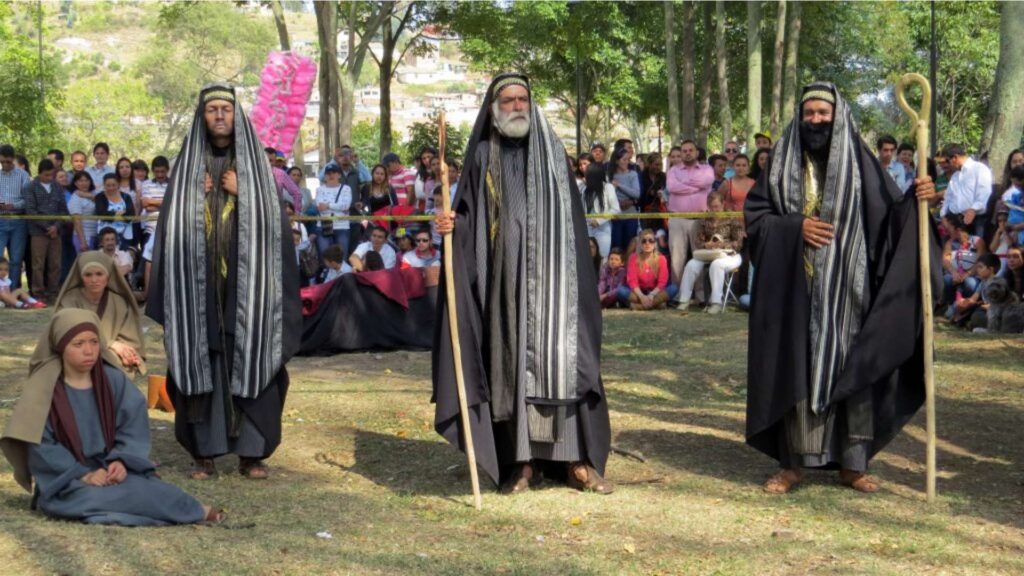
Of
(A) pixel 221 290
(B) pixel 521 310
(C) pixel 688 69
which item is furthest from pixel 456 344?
(C) pixel 688 69

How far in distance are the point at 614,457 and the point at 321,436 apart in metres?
1.94

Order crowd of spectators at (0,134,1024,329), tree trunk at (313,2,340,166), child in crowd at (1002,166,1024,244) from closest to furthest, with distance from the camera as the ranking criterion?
1. child in crowd at (1002,166,1024,244)
2. crowd of spectators at (0,134,1024,329)
3. tree trunk at (313,2,340,166)

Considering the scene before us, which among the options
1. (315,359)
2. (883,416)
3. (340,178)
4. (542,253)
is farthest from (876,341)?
(340,178)

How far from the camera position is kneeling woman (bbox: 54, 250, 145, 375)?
8.98 m

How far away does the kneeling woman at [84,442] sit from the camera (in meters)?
6.48

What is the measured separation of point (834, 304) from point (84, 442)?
3.71 metres

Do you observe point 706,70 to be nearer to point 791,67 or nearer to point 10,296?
point 791,67

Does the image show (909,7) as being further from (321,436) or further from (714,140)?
(321,436)

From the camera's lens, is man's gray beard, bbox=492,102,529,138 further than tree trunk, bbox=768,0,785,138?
No

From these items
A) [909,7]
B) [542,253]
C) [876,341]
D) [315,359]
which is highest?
[909,7]

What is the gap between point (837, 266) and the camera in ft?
24.0

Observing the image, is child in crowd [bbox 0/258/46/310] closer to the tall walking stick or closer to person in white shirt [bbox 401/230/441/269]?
person in white shirt [bbox 401/230/441/269]

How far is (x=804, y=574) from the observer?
5852 mm

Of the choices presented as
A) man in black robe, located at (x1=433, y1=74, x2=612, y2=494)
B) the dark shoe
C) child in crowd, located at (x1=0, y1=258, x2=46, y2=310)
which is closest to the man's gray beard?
man in black robe, located at (x1=433, y1=74, x2=612, y2=494)
